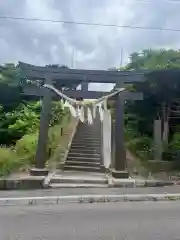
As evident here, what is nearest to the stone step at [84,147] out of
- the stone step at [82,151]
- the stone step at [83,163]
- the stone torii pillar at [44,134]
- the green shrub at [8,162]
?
the stone step at [82,151]

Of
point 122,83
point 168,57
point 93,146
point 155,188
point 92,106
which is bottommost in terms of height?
point 155,188

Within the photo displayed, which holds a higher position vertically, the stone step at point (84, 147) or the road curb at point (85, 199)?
the stone step at point (84, 147)

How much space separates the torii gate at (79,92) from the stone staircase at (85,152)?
5.17 feet

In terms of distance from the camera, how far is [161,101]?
63.5ft

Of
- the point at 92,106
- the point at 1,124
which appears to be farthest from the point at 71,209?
the point at 1,124

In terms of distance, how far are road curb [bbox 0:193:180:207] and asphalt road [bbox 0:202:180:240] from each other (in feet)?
1.74

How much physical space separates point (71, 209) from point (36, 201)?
4.49ft

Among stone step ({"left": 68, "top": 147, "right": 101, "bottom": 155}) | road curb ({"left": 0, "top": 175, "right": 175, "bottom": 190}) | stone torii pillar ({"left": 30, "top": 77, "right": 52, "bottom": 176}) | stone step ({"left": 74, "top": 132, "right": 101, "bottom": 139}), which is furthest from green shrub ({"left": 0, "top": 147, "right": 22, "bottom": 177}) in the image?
stone step ({"left": 74, "top": 132, "right": 101, "bottom": 139})

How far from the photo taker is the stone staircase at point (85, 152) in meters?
15.9

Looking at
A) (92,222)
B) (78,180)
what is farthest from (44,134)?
(92,222)

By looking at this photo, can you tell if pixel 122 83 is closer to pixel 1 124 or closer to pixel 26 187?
pixel 26 187

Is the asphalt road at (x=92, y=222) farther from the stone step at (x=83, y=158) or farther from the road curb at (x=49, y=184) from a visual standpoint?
the stone step at (x=83, y=158)

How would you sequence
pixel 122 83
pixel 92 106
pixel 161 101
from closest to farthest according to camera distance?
pixel 92 106, pixel 122 83, pixel 161 101

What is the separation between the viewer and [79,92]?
15.5 metres
